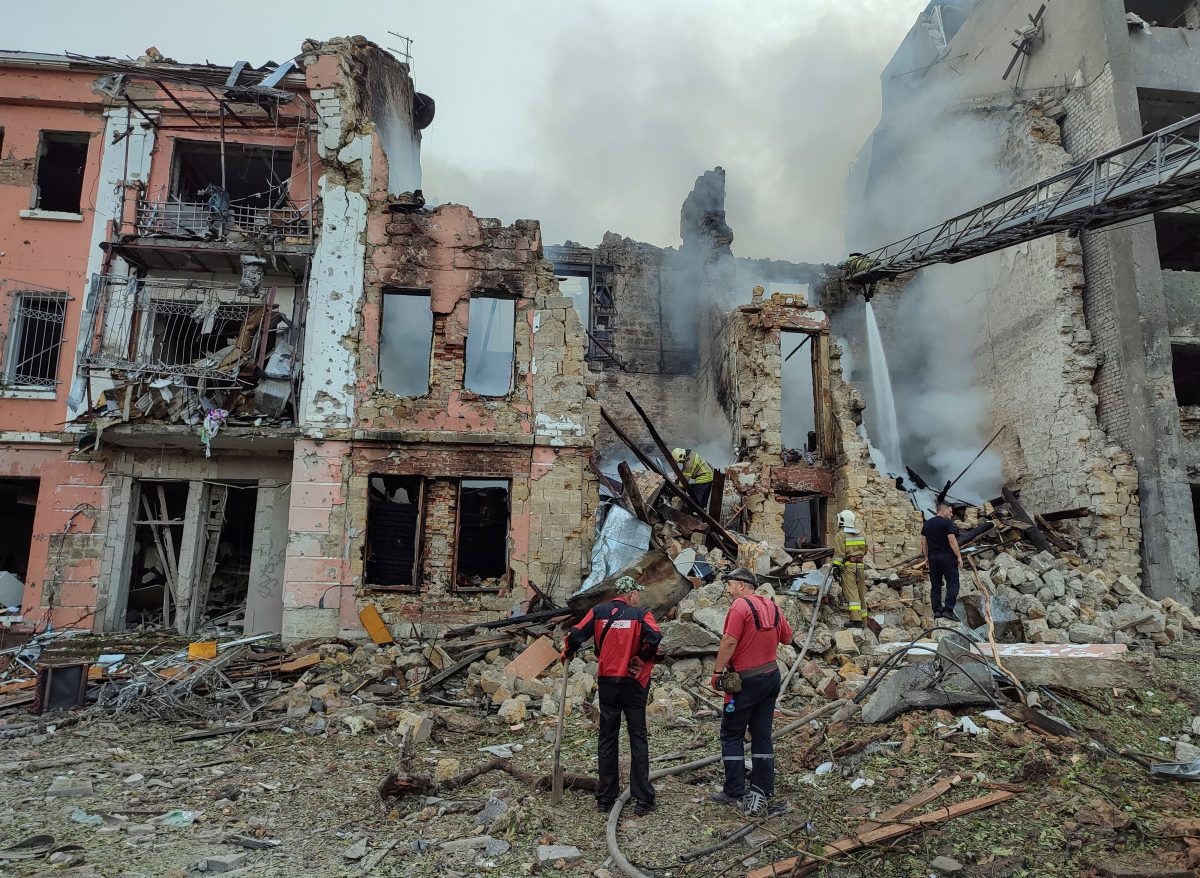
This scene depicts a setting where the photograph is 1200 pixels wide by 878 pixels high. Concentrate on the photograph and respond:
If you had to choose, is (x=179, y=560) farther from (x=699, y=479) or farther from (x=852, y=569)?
(x=852, y=569)

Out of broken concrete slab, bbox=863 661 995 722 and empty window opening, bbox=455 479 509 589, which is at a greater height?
empty window opening, bbox=455 479 509 589

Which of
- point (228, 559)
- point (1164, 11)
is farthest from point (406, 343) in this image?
point (1164, 11)

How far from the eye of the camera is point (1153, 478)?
46.6ft

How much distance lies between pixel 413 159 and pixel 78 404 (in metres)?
9.16

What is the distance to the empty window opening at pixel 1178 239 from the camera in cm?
1603

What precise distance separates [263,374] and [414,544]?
388cm

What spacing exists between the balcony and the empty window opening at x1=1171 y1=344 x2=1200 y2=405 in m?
17.9

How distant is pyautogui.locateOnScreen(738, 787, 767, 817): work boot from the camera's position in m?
4.89

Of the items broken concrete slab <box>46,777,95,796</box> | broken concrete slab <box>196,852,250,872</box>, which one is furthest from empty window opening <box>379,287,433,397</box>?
broken concrete slab <box>196,852,250,872</box>

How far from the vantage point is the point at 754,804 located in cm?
490

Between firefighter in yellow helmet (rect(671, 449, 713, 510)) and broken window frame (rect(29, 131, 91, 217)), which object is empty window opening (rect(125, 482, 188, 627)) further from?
firefighter in yellow helmet (rect(671, 449, 713, 510))

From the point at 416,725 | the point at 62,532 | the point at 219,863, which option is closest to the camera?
the point at 219,863

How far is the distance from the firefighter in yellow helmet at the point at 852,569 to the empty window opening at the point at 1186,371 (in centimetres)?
1003

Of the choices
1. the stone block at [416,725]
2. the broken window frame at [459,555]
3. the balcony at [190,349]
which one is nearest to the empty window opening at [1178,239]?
the broken window frame at [459,555]
